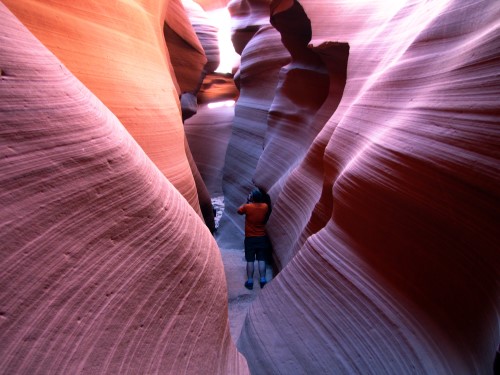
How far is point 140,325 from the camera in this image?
1.19 m

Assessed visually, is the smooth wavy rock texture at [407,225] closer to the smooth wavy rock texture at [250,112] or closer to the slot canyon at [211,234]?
the slot canyon at [211,234]

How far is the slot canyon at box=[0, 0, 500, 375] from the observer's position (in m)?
1.01

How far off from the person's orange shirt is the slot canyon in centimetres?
66

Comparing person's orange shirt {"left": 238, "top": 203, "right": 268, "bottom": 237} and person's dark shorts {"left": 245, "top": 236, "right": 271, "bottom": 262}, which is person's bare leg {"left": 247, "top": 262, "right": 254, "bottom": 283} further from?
person's orange shirt {"left": 238, "top": 203, "right": 268, "bottom": 237}

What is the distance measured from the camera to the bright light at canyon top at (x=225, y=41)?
906cm

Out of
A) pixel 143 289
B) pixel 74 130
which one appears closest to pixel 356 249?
pixel 143 289

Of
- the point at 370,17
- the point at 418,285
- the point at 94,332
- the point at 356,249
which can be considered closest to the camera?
the point at 94,332

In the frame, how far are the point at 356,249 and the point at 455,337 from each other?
0.77m

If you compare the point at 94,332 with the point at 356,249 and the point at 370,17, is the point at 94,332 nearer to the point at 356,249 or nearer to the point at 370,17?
the point at 356,249

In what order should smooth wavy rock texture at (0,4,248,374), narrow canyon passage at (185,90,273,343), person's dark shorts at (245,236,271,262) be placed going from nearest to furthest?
smooth wavy rock texture at (0,4,248,374) < person's dark shorts at (245,236,271,262) < narrow canyon passage at (185,90,273,343)

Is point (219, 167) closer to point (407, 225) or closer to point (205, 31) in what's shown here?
point (205, 31)

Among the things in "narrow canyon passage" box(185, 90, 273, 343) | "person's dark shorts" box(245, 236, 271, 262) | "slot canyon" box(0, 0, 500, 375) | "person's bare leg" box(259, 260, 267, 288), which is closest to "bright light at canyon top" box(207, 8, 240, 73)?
"narrow canyon passage" box(185, 90, 273, 343)

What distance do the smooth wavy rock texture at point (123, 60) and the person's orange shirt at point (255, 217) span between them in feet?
3.01

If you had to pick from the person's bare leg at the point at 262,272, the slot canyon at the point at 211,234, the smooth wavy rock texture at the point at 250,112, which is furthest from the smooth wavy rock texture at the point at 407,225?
the smooth wavy rock texture at the point at 250,112
